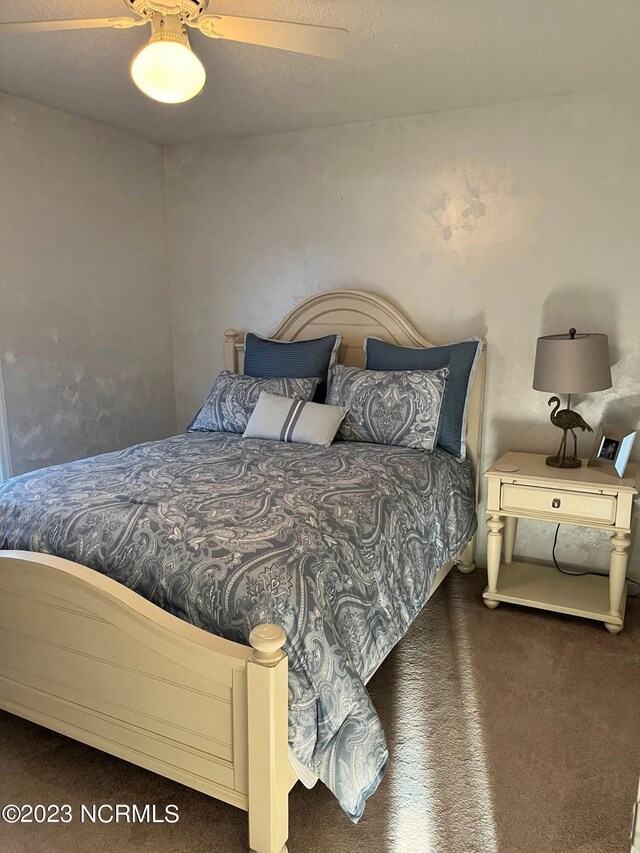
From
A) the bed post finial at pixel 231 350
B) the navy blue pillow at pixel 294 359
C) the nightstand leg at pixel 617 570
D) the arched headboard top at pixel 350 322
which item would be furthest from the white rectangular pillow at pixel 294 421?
the nightstand leg at pixel 617 570

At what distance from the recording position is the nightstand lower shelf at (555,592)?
2.68 m

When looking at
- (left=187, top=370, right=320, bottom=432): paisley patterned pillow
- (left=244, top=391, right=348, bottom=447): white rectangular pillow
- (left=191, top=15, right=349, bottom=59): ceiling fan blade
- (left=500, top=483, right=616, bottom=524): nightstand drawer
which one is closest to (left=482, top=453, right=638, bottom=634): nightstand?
(left=500, top=483, right=616, bottom=524): nightstand drawer

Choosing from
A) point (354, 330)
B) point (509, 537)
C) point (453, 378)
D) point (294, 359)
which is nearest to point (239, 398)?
point (294, 359)

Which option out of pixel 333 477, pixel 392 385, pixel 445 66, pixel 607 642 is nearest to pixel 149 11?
pixel 445 66

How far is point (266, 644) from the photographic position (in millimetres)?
1313

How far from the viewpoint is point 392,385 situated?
2926 mm

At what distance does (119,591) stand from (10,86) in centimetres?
248

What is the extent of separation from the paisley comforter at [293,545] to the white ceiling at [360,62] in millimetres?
1593

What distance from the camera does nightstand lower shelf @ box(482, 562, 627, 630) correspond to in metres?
2.68

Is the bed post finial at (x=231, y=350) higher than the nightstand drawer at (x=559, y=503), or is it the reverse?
the bed post finial at (x=231, y=350)

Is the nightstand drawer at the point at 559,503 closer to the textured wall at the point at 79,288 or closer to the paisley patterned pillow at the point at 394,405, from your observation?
the paisley patterned pillow at the point at 394,405

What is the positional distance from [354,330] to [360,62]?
4.34ft

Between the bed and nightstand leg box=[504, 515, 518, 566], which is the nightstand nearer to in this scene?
nightstand leg box=[504, 515, 518, 566]

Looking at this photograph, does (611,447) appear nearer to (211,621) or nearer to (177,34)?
(211,621)
